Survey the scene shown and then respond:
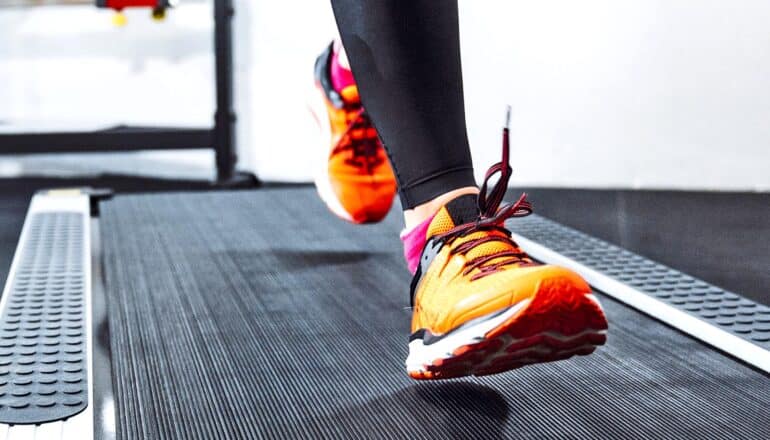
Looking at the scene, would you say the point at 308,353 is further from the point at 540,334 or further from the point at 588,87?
the point at 588,87

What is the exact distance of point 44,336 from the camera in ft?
3.63

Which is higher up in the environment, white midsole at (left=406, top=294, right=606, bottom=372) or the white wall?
the white wall

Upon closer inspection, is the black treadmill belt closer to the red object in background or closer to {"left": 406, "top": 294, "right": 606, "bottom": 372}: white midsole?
{"left": 406, "top": 294, "right": 606, "bottom": 372}: white midsole

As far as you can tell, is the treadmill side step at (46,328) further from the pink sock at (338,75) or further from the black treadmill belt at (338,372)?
the pink sock at (338,75)

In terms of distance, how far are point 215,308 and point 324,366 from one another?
0.30m

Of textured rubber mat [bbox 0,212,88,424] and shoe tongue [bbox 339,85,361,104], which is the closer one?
textured rubber mat [bbox 0,212,88,424]

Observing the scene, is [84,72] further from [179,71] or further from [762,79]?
[762,79]

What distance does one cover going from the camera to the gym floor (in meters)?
1.72

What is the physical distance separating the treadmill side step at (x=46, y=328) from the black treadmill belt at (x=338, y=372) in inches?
1.9

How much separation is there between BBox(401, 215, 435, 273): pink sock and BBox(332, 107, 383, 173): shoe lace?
505 millimetres

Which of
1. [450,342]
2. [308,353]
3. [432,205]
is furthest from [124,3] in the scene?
[450,342]

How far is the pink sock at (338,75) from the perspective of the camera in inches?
60.9

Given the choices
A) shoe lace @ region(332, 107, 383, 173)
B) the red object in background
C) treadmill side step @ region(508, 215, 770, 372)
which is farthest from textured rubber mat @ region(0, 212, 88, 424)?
the red object in background

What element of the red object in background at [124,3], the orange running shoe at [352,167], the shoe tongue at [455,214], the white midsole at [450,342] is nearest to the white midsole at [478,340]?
the white midsole at [450,342]
